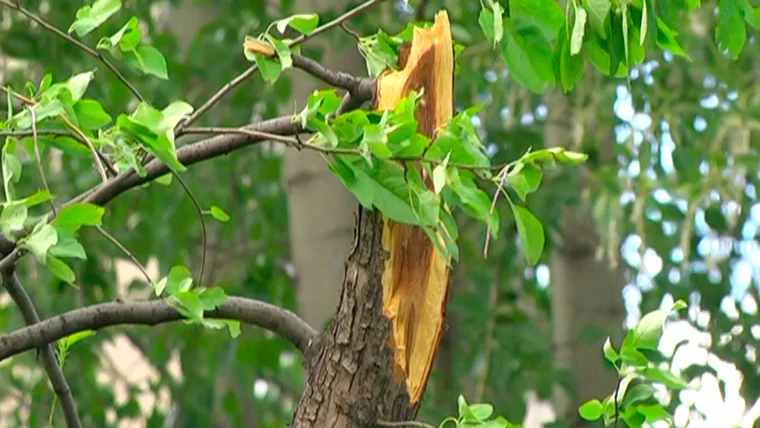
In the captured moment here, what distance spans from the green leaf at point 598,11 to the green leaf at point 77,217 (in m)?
0.39

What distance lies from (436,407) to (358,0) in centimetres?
81

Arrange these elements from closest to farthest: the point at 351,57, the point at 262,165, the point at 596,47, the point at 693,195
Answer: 1. the point at 596,47
2. the point at 693,195
3. the point at 351,57
4. the point at 262,165

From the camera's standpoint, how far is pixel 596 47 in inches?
42.4

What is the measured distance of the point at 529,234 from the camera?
101cm

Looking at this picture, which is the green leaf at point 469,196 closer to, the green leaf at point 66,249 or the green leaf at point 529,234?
the green leaf at point 529,234

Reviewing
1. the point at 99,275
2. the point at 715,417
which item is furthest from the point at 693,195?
the point at 715,417

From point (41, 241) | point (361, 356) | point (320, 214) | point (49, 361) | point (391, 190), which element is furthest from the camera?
point (320, 214)

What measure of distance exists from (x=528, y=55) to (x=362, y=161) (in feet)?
0.61

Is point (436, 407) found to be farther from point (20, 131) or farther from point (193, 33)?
point (20, 131)

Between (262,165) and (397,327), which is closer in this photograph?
(397,327)

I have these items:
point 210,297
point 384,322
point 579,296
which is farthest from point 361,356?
point 579,296

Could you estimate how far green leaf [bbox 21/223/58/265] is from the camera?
875mm

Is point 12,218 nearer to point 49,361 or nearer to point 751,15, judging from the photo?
point 49,361

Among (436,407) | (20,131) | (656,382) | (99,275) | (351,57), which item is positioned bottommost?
(656,382)
